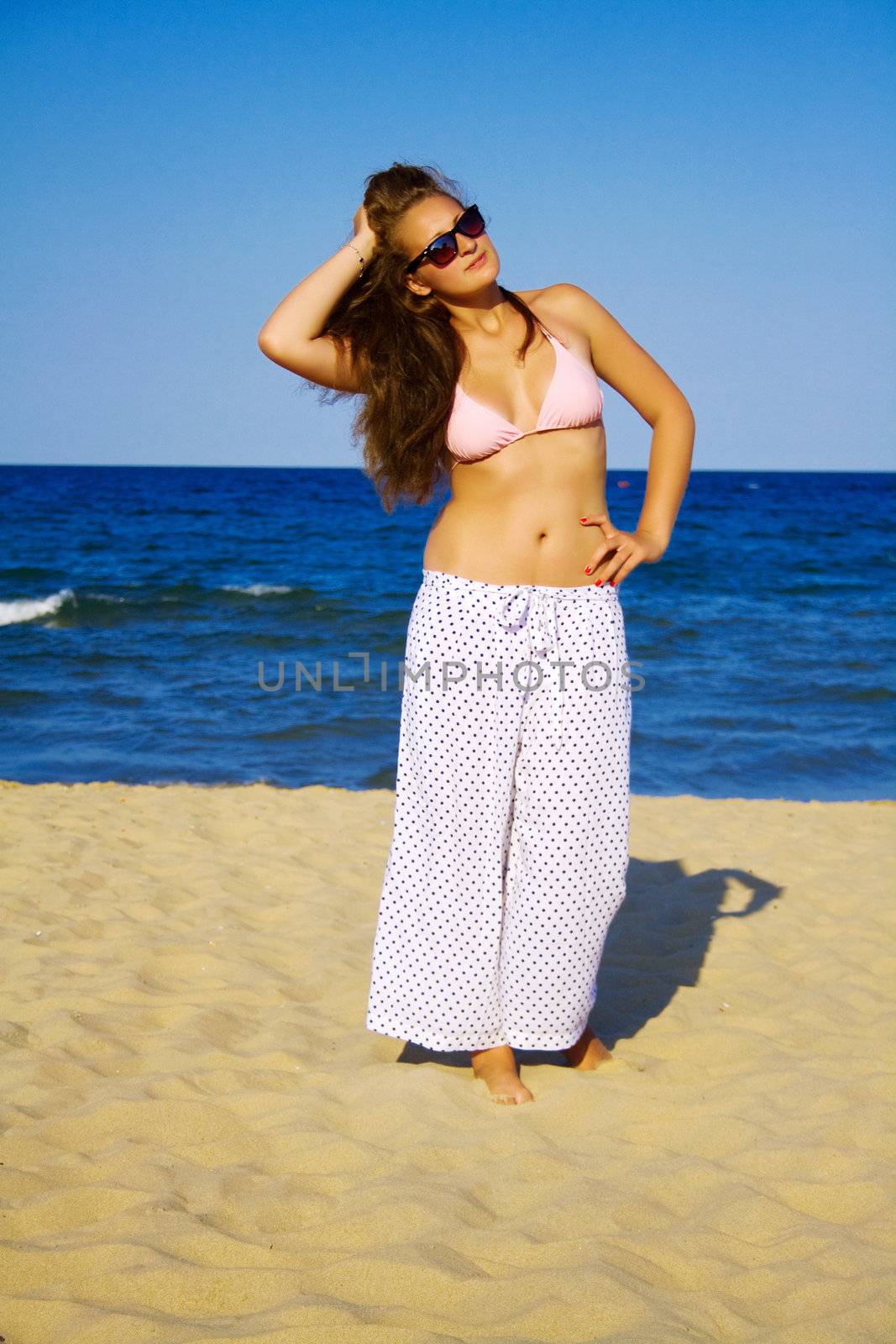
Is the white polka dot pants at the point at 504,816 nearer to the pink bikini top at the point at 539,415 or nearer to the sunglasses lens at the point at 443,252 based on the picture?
the pink bikini top at the point at 539,415

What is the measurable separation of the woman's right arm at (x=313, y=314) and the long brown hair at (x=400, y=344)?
30 mm

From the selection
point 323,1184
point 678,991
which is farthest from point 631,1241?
point 678,991

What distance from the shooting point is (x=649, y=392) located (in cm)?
304

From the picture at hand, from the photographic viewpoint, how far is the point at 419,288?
9.33ft

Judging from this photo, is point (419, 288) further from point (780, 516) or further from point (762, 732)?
point (780, 516)

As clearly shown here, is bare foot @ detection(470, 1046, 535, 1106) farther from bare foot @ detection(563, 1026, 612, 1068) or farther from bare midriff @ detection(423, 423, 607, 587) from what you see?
bare midriff @ detection(423, 423, 607, 587)

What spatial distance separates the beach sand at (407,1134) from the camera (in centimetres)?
209

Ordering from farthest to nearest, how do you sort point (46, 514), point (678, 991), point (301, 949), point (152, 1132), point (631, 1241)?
point (46, 514) < point (301, 949) < point (678, 991) < point (152, 1132) < point (631, 1241)

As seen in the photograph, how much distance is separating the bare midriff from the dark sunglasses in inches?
17.9

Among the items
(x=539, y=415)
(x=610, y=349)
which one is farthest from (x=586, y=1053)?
(x=610, y=349)

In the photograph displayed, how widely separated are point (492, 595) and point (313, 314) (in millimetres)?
797

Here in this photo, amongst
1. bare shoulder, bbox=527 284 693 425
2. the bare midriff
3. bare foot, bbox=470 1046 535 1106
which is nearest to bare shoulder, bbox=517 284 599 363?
bare shoulder, bbox=527 284 693 425

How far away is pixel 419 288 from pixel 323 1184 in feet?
6.73

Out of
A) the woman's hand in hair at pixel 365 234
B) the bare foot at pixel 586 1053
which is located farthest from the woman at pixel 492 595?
the bare foot at pixel 586 1053
